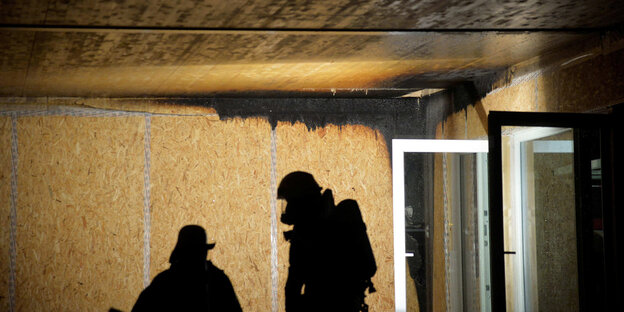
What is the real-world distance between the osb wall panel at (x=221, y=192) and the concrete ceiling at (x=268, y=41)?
45 cm

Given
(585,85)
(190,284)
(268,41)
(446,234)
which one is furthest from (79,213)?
(585,85)

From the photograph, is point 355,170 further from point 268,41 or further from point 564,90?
point 268,41

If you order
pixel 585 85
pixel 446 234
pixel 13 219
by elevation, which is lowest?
pixel 446 234

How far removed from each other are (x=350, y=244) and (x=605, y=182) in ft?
7.29

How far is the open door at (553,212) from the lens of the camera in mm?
3342

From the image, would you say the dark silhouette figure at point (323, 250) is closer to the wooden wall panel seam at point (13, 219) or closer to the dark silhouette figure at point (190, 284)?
the dark silhouette figure at point (190, 284)

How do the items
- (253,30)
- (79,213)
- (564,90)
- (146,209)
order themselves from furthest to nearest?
1. (146,209)
2. (79,213)
3. (564,90)
4. (253,30)

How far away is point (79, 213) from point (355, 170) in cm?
222

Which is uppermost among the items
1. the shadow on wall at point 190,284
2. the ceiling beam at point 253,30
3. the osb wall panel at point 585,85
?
the ceiling beam at point 253,30

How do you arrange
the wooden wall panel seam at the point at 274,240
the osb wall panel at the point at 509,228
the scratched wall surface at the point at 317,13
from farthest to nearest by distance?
the wooden wall panel seam at the point at 274,240, the osb wall panel at the point at 509,228, the scratched wall surface at the point at 317,13

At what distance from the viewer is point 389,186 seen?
553 cm

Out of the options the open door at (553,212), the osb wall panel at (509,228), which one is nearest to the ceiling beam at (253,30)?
the open door at (553,212)

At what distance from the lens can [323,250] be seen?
5109 millimetres

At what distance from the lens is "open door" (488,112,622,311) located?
334 cm
